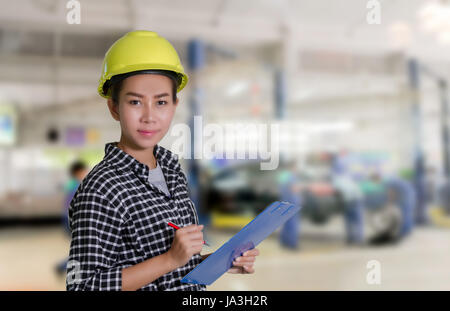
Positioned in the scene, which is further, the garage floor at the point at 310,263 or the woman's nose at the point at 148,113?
the garage floor at the point at 310,263

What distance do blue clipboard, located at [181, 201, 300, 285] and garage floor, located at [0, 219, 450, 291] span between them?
237 cm

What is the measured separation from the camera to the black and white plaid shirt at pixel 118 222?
28.3 inches

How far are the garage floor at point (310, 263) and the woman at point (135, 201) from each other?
2.37 m

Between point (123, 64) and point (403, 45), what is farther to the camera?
point (403, 45)

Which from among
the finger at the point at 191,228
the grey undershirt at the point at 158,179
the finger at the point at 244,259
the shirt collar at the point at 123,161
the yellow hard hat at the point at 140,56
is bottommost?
the finger at the point at 244,259

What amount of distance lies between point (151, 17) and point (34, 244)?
133 inches

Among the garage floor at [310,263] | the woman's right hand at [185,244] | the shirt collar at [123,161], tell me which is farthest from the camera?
the garage floor at [310,263]

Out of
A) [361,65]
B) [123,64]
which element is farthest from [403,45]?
[123,64]

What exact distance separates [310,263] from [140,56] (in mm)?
3731

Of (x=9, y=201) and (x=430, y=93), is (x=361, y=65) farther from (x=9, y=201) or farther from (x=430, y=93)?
(x=9, y=201)

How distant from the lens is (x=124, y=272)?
73 centimetres

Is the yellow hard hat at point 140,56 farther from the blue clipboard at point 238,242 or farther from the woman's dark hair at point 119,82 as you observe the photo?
the blue clipboard at point 238,242

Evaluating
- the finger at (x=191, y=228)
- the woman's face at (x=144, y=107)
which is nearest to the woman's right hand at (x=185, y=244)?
the finger at (x=191, y=228)

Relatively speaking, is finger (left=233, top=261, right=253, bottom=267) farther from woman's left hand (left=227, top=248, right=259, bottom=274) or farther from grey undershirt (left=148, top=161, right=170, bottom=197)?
grey undershirt (left=148, top=161, right=170, bottom=197)
